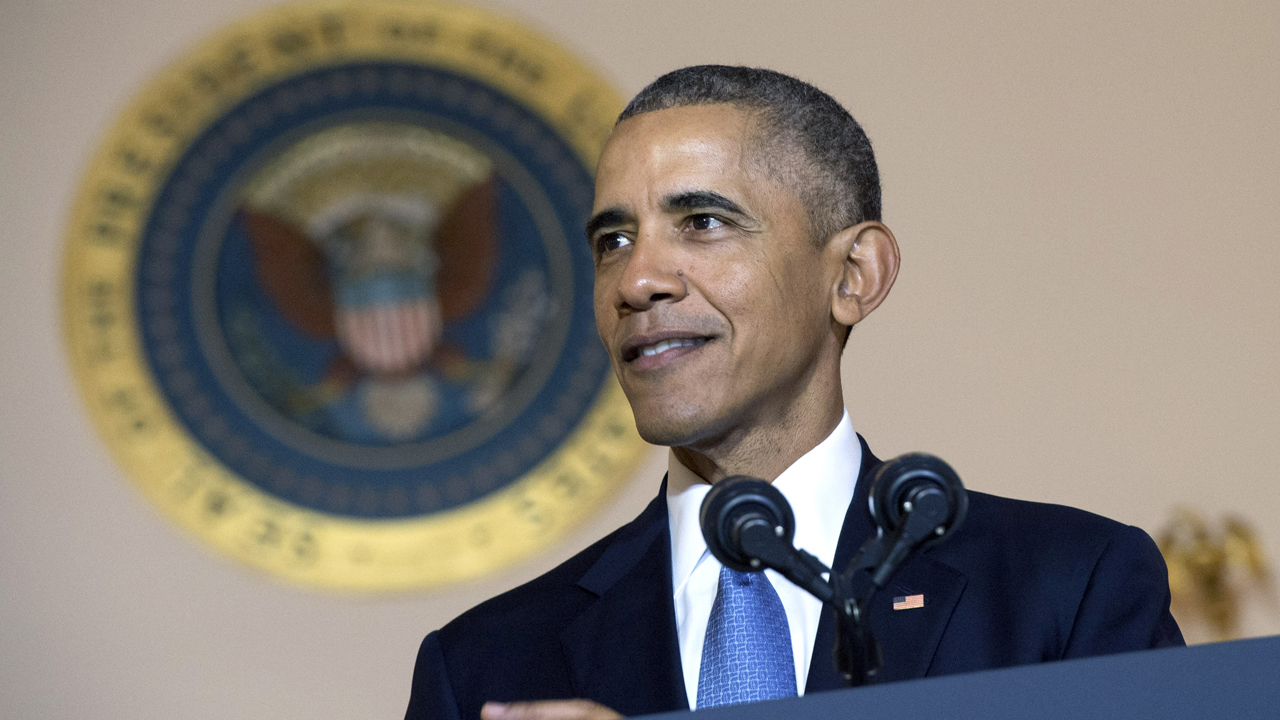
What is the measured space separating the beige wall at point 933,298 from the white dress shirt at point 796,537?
1714 mm

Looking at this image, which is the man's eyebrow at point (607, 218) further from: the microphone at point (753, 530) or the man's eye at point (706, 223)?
the microphone at point (753, 530)

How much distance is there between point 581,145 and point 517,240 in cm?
28

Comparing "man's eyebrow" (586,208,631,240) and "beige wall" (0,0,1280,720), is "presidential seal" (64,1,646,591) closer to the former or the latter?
"beige wall" (0,0,1280,720)

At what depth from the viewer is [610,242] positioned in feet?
4.99

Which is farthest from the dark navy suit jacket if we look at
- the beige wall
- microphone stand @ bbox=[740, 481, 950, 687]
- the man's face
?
the beige wall

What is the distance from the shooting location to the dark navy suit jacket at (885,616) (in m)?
1.34

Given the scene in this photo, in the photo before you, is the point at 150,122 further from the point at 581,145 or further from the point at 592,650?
the point at 592,650

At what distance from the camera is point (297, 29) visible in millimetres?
3293

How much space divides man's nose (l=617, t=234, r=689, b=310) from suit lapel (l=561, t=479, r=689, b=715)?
0.30m

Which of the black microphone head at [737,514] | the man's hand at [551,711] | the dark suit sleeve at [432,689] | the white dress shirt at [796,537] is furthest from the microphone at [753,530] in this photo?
the dark suit sleeve at [432,689]

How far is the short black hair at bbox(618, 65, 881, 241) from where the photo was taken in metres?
1.51

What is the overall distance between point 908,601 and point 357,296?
2.21 meters

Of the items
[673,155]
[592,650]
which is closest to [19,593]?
[592,650]

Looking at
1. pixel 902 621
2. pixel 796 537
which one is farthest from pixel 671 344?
pixel 902 621
